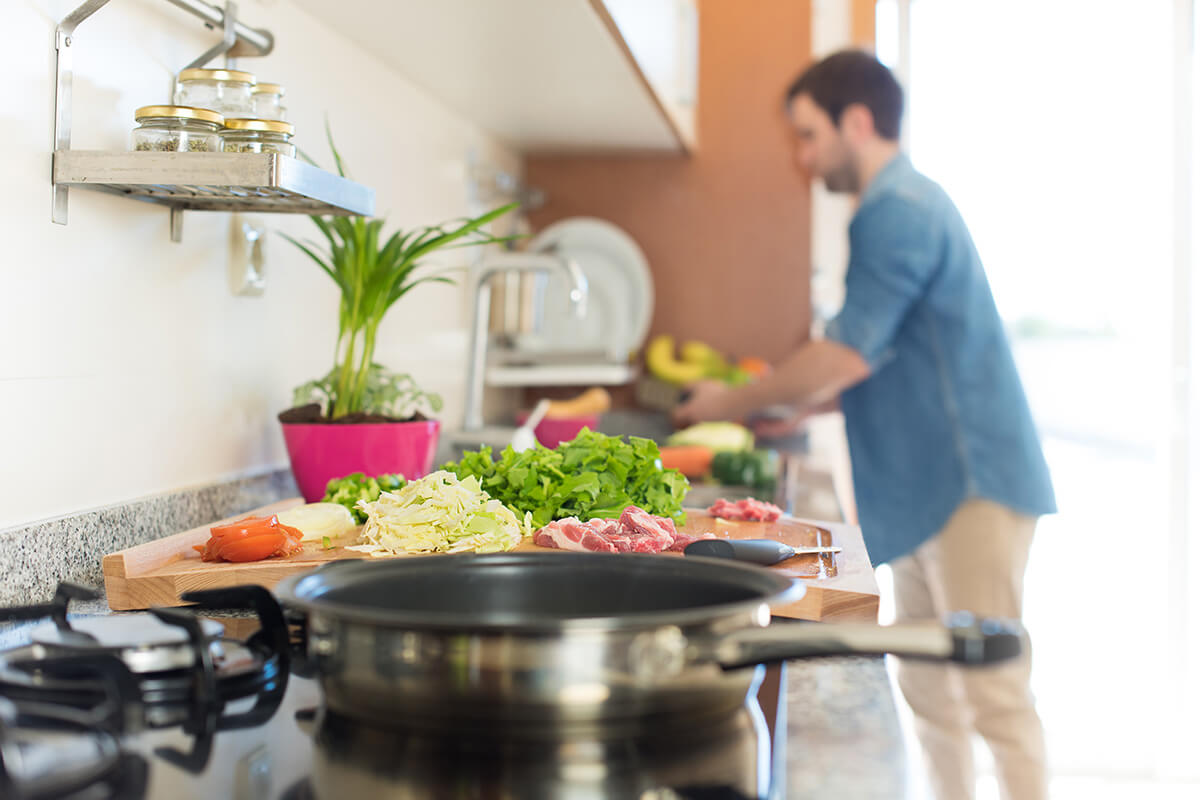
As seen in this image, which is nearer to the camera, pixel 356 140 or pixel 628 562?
pixel 628 562

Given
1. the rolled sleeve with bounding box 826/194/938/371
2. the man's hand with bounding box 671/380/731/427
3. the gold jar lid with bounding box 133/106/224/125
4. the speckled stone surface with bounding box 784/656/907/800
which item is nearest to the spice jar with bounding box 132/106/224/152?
the gold jar lid with bounding box 133/106/224/125

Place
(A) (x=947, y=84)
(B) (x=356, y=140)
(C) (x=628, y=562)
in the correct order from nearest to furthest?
(C) (x=628, y=562), (B) (x=356, y=140), (A) (x=947, y=84)

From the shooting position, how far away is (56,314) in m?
0.97

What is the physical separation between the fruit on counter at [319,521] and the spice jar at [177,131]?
355 mm

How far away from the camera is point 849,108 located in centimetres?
230

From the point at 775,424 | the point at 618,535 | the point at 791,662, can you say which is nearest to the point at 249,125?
the point at 618,535

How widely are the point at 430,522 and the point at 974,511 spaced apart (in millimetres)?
1386

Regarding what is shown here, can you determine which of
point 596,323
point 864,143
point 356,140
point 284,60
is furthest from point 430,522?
point 596,323

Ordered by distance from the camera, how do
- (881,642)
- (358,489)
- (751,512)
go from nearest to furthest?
(881,642) < (358,489) < (751,512)

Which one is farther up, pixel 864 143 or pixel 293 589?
pixel 864 143

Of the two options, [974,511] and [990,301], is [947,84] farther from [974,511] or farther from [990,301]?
[974,511]

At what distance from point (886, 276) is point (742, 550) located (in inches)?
49.7

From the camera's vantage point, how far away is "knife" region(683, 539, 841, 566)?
2.85ft

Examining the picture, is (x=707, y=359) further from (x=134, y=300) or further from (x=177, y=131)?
(x=177, y=131)
